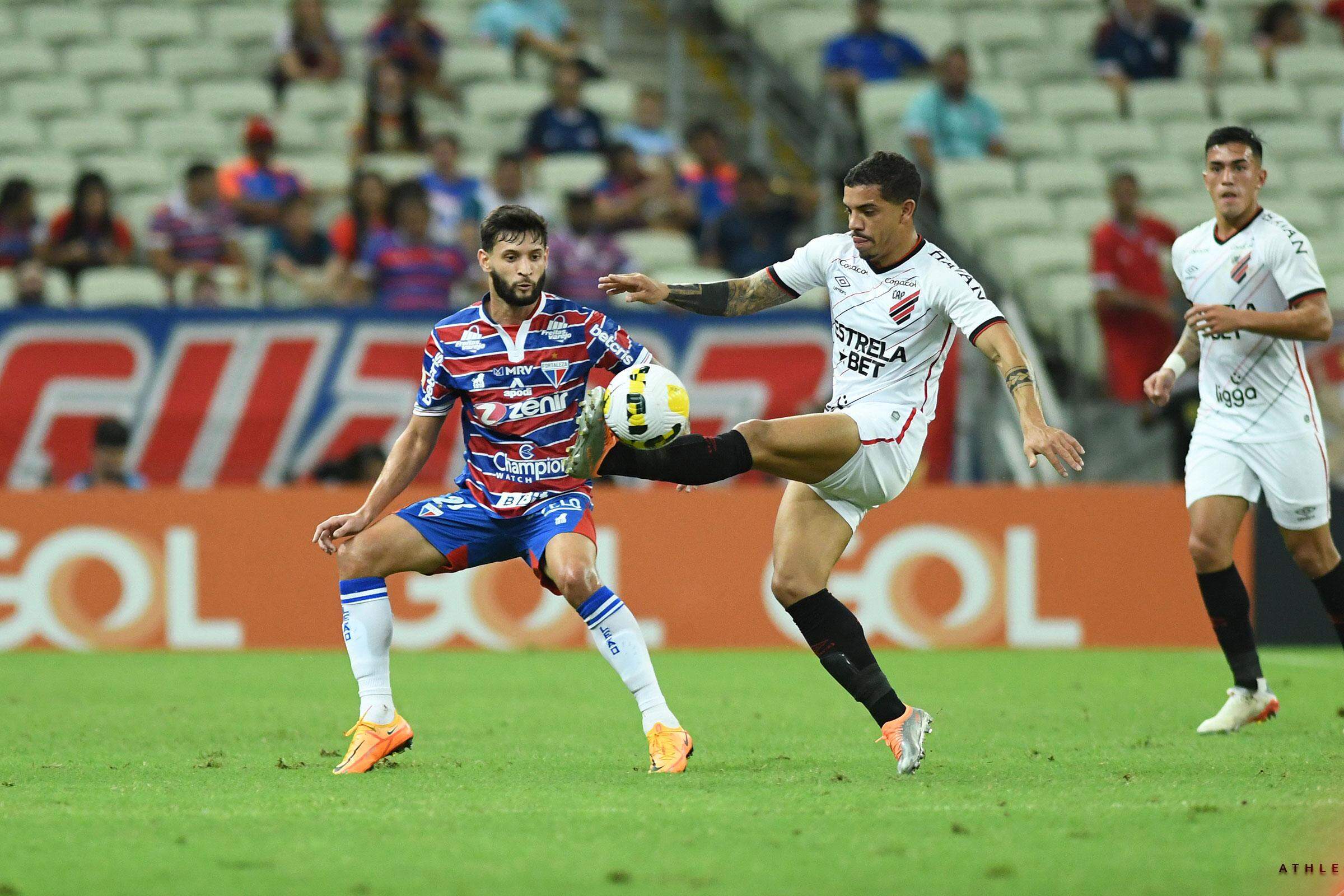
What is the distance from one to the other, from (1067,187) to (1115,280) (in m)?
2.72

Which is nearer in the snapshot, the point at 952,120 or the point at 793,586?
the point at 793,586

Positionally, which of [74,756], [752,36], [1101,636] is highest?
[752,36]

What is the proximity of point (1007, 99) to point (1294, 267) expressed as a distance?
9973 mm

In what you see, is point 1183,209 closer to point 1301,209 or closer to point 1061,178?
point 1061,178

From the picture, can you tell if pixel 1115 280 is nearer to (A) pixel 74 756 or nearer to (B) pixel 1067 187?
(B) pixel 1067 187

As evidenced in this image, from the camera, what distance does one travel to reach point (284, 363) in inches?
490

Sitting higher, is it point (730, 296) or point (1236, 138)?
point (1236, 138)

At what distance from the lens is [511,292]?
6.72 m

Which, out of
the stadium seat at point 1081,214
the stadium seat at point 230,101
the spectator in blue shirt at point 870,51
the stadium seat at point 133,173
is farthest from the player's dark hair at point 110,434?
the stadium seat at point 1081,214

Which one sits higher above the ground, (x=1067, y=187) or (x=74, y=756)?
(x=1067, y=187)

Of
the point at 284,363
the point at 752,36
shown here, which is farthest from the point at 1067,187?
the point at 284,363

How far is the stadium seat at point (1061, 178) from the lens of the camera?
53.6 feet

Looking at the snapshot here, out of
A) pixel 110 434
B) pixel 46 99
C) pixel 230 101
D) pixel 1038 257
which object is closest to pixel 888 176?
pixel 110 434

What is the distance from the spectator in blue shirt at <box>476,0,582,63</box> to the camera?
16562 millimetres
